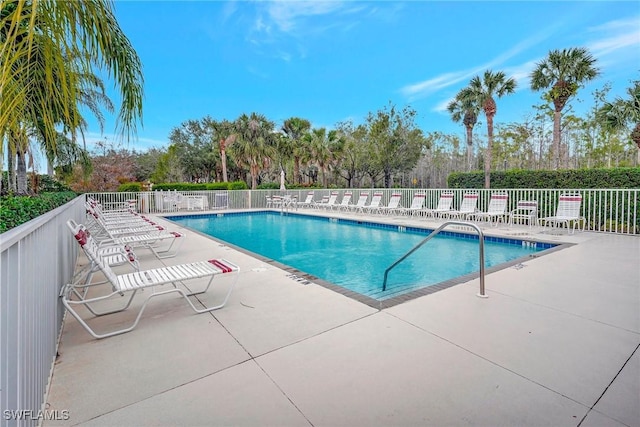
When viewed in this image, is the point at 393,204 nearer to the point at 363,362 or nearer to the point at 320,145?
the point at 363,362

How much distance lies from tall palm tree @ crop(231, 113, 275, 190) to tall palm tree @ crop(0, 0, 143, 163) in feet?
70.9

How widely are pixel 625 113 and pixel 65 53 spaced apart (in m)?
16.9

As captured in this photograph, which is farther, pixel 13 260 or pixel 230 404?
pixel 230 404

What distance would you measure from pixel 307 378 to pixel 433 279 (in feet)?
12.5

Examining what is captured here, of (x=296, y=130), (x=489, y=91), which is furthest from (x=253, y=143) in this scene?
(x=489, y=91)

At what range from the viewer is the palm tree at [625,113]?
12.2 metres

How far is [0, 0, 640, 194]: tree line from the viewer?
246 centimetres

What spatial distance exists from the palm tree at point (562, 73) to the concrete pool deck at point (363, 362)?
1478 centimetres

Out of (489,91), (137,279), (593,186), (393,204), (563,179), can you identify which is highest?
(489,91)

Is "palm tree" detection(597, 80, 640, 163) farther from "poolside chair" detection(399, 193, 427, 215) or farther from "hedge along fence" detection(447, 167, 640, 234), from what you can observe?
"poolside chair" detection(399, 193, 427, 215)

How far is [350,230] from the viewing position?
34.7ft

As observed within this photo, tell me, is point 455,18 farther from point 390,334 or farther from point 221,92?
point 221,92

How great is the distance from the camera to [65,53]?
8.01 feet

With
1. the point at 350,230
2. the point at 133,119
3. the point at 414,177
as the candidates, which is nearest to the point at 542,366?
the point at 133,119
